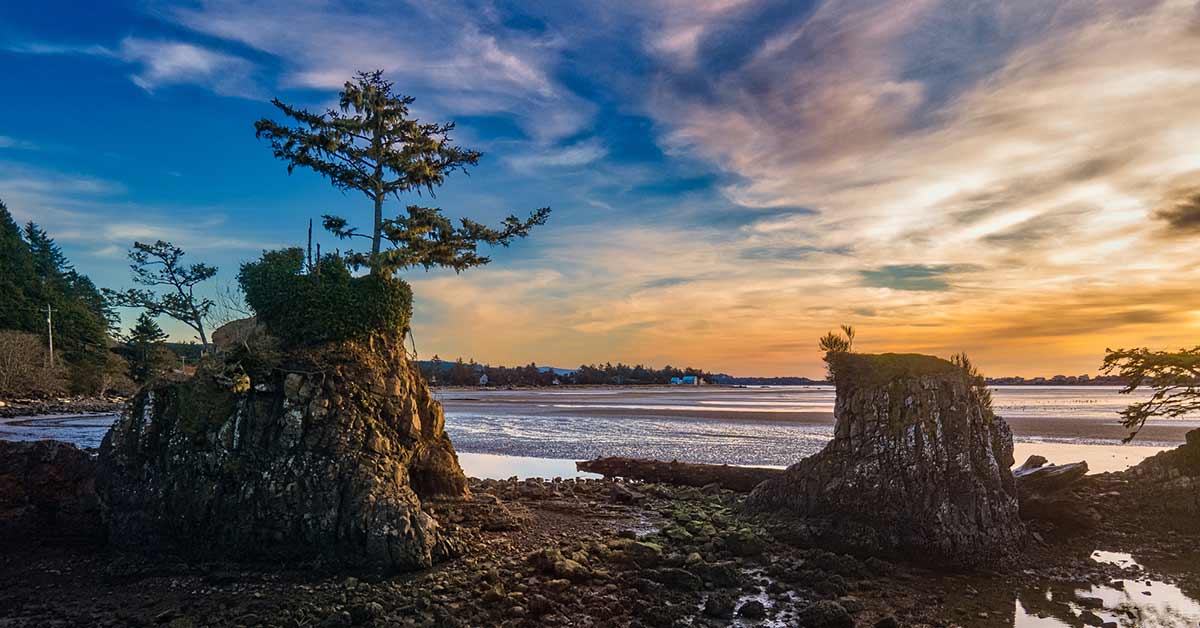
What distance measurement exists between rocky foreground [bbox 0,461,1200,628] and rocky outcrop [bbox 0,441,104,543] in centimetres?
34

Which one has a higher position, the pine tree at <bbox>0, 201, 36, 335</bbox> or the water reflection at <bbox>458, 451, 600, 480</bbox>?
the pine tree at <bbox>0, 201, 36, 335</bbox>

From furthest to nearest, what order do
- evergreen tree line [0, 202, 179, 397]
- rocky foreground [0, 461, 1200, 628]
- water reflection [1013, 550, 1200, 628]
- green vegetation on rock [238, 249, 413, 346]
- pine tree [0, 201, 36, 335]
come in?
pine tree [0, 201, 36, 335]
evergreen tree line [0, 202, 179, 397]
green vegetation on rock [238, 249, 413, 346]
water reflection [1013, 550, 1200, 628]
rocky foreground [0, 461, 1200, 628]

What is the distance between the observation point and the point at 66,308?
246 ft

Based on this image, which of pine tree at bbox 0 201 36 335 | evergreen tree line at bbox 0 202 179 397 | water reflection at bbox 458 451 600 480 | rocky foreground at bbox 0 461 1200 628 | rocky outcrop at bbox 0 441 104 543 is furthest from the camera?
pine tree at bbox 0 201 36 335

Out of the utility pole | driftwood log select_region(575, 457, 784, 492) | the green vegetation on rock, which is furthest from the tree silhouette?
the utility pole

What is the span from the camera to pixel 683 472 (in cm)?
2270

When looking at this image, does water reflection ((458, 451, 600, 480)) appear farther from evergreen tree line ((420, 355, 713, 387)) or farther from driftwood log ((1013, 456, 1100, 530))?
evergreen tree line ((420, 355, 713, 387))

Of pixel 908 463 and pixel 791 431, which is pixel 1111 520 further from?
pixel 791 431

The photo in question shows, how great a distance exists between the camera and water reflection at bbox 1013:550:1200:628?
10.4 meters

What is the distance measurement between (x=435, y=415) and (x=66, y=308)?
8206 cm

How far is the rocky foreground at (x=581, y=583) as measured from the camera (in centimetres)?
1024

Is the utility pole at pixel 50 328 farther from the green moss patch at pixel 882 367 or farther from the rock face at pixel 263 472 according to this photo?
the green moss patch at pixel 882 367

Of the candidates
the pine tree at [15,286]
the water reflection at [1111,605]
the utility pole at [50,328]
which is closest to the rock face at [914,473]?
the water reflection at [1111,605]

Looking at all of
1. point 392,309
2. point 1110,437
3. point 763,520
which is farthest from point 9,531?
point 1110,437
